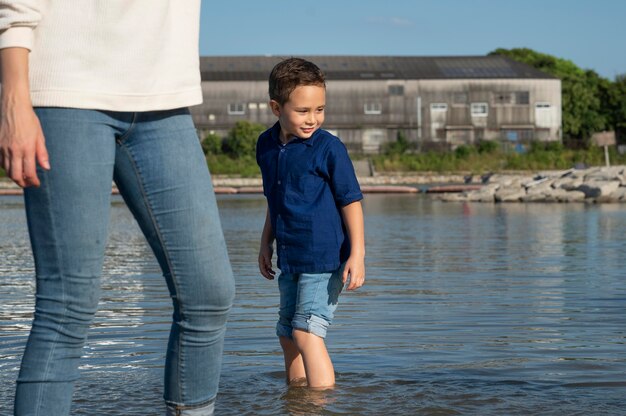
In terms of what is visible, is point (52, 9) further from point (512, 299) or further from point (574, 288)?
point (574, 288)

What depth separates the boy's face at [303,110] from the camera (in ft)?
15.3

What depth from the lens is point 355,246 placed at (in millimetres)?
4492

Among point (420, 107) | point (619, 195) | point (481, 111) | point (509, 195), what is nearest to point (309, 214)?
point (619, 195)

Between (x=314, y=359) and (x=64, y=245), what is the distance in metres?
2.00

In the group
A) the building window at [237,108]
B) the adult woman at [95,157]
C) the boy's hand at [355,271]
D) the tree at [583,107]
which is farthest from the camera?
the tree at [583,107]

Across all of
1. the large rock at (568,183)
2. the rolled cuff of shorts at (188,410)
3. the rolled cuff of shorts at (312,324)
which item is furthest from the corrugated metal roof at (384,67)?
the rolled cuff of shorts at (188,410)

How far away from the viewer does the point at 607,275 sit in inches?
383

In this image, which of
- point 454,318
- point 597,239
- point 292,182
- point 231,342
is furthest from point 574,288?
point 597,239

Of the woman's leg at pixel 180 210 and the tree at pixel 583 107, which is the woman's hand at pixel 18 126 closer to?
the woman's leg at pixel 180 210

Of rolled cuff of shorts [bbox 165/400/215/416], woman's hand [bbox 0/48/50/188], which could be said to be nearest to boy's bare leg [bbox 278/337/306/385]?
rolled cuff of shorts [bbox 165/400/215/416]

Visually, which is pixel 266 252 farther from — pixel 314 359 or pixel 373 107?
pixel 373 107

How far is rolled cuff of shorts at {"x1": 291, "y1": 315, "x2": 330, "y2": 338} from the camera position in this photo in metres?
4.53

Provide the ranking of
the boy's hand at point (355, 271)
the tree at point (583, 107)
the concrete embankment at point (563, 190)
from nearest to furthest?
1. the boy's hand at point (355, 271)
2. the concrete embankment at point (563, 190)
3. the tree at point (583, 107)

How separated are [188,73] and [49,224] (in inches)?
21.3
